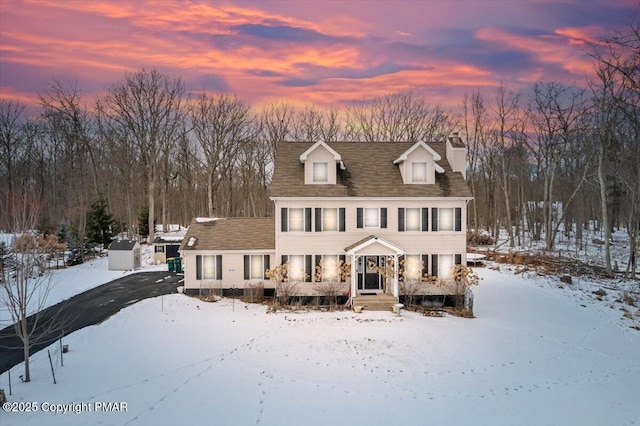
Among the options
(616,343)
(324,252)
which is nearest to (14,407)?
(324,252)

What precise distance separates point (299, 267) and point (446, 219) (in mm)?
8953

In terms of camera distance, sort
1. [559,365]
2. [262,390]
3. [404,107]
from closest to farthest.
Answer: [262,390], [559,365], [404,107]

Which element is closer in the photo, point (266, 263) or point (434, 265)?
point (434, 265)

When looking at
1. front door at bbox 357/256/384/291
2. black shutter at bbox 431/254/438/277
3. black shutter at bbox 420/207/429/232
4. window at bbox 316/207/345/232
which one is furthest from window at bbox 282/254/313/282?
black shutter at bbox 431/254/438/277

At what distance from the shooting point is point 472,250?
131ft

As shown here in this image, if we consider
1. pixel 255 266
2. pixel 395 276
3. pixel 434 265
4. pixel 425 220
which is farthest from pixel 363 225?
pixel 255 266

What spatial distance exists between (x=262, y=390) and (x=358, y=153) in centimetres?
1696

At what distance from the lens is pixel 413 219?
22328mm

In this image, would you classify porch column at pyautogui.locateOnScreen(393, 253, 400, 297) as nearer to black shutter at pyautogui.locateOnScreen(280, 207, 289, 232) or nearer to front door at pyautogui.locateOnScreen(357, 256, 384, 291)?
front door at pyautogui.locateOnScreen(357, 256, 384, 291)

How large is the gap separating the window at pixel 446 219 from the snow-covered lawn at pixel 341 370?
511 centimetres

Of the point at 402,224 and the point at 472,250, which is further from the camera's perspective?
the point at 472,250

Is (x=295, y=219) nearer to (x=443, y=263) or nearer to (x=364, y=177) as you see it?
(x=364, y=177)

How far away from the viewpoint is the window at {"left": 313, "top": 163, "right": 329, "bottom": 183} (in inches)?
898

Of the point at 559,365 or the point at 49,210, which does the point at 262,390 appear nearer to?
the point at 559,365
